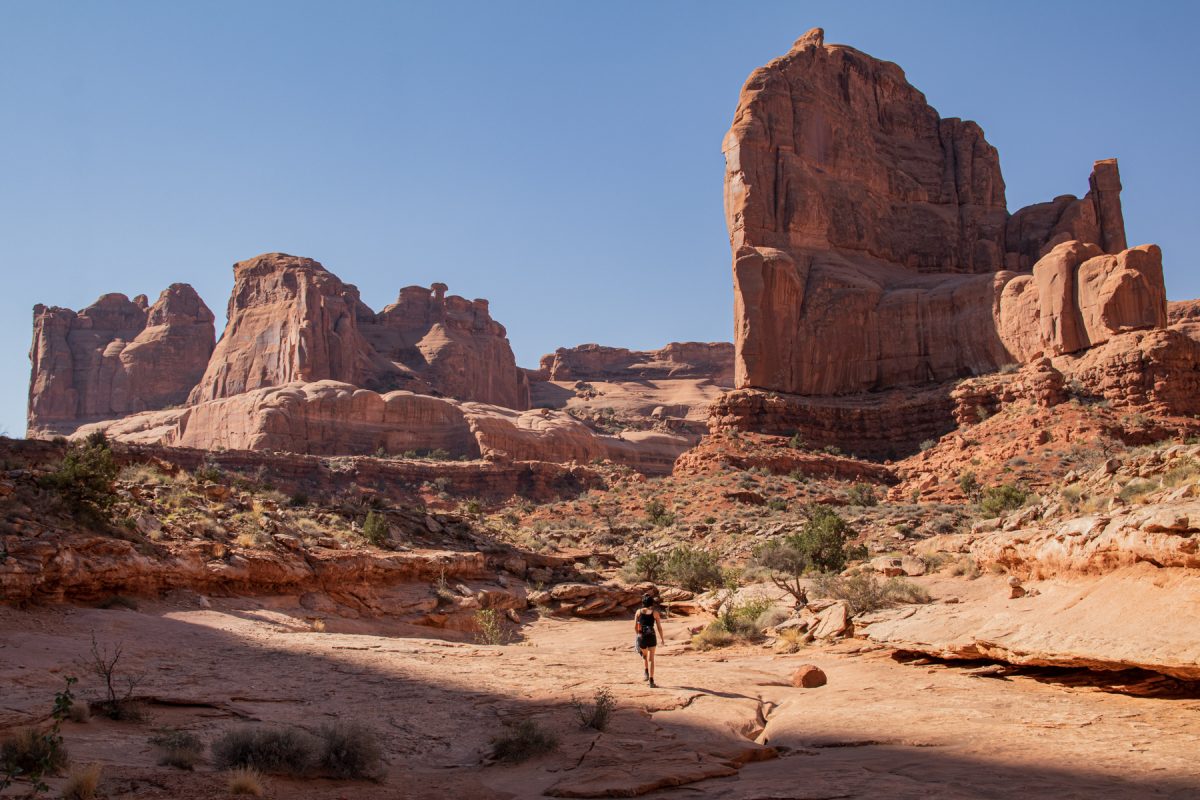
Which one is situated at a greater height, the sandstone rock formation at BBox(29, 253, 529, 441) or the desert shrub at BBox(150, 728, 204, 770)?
the sandstone rock formation at BBox(29, 253, 529, 441)

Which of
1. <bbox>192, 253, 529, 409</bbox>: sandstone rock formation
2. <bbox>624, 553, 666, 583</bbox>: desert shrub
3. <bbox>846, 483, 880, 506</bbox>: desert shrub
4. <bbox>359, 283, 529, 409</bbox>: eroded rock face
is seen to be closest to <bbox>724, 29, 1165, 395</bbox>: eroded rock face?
<bbox>846, 483, 880, 506</bbox>: desert shrub

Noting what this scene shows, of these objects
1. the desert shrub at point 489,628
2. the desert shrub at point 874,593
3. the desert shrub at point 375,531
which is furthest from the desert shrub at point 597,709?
the desert shrub at point 375,531

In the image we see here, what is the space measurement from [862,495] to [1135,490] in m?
22.1

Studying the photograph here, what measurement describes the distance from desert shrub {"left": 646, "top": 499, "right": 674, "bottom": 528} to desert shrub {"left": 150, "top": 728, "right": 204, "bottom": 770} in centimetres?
2770

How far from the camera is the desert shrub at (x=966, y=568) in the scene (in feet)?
57.1

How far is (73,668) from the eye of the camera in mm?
11109

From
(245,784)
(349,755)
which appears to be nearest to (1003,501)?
(349,755)

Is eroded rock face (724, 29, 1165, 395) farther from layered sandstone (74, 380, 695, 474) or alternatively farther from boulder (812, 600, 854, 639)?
boulder (812, 600, 854, 639)

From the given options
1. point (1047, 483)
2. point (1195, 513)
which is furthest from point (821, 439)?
point (1195, 513)

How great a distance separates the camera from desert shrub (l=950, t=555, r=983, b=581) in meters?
17.4

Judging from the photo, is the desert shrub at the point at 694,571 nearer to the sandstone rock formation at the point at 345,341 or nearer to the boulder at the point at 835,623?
the boulder at the point at 835,623

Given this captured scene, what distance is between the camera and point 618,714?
1081 cm

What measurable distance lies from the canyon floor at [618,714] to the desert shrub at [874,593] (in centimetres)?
100

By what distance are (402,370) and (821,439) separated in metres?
53.6
